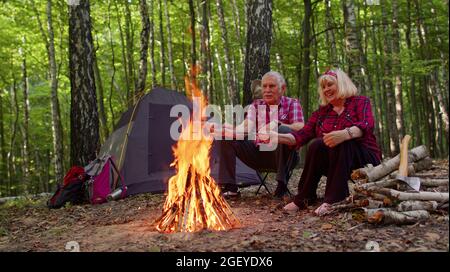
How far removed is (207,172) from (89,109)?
3.76 m

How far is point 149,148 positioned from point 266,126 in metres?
2.49

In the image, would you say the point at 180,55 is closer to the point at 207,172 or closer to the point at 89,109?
the point at 89,109

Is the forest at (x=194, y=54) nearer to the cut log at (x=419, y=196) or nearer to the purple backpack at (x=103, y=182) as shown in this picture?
the purple backpack at (x=103, y=182)

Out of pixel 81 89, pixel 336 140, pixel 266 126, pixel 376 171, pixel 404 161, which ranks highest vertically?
pixel 81 89

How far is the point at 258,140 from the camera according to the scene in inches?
189

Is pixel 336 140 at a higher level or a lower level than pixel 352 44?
lower

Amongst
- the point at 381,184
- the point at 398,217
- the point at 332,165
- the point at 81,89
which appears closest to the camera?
the point at 398,217

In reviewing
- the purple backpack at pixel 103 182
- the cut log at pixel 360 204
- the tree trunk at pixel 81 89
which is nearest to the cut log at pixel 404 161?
the cut log at pixel 360 204

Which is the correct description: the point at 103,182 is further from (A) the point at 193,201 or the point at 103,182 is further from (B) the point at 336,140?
(B) the point at 336,140

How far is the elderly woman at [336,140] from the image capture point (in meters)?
3.65

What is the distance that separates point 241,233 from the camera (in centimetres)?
323

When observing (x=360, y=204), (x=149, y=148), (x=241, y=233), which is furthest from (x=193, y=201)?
(x=149, y=148)

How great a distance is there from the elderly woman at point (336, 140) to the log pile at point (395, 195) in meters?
0.14
